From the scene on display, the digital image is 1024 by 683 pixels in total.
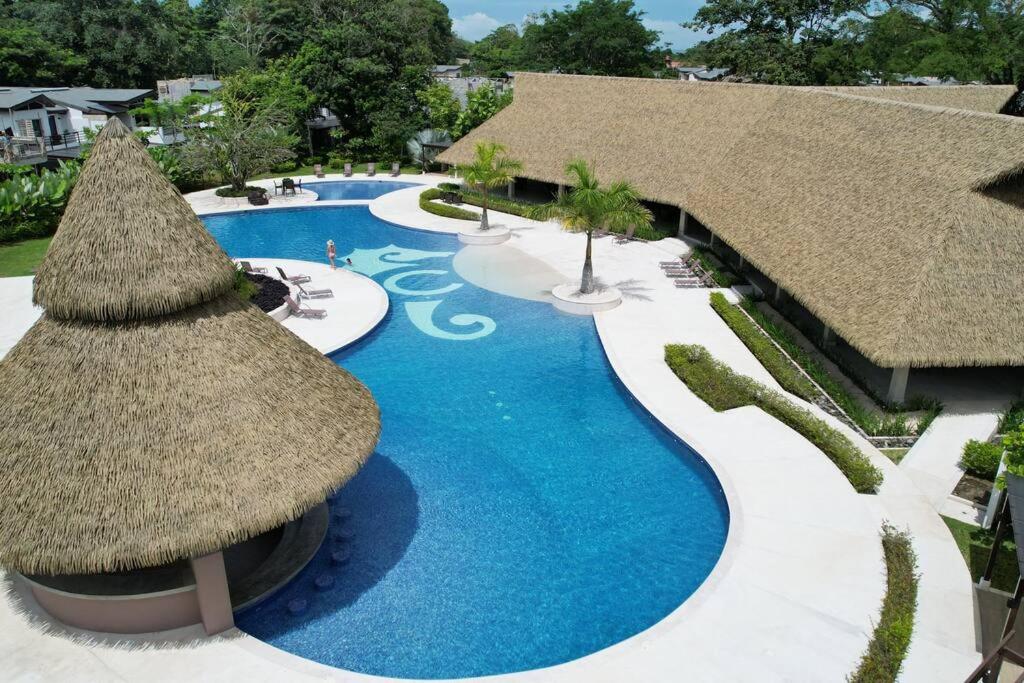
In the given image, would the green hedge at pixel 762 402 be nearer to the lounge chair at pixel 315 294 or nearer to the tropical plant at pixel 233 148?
the lounge chair at pixel 315 294

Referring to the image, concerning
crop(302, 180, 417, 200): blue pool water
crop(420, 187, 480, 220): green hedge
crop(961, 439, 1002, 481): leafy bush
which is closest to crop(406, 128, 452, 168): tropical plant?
crop(302, 180, 417, 200): blue pool water

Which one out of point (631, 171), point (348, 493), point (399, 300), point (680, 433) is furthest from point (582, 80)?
point (348, 493)

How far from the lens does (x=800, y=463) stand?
15.2 metres

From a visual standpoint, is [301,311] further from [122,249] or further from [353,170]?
[353,170]

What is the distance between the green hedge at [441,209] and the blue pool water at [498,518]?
1249 centimetres

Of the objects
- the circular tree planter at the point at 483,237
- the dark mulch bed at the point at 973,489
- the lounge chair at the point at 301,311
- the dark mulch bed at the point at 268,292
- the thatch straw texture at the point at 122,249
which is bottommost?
the dark mulch bed at the point at 973,489

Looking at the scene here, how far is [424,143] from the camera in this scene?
4672cm

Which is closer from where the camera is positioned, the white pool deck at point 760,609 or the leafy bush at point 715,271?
the white pool deck at point 760,609

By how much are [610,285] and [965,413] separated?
11.9 meters

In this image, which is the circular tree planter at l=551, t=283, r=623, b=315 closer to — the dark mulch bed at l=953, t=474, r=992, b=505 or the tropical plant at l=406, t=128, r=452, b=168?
the dark mulch bed at l=953, t=474, r=992, b=505

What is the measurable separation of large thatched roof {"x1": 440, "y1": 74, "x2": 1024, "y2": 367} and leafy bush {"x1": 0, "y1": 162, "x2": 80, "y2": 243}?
24473mm

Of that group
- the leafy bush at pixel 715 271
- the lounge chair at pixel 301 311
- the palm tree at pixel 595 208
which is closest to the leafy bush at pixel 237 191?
the lounge chair at pixel 301 311

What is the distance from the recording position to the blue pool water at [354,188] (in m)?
40.9

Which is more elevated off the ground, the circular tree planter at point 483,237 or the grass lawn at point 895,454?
the circular tree planter at point 483,237
